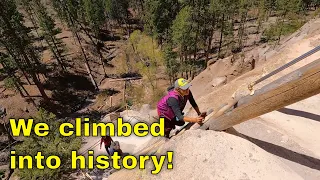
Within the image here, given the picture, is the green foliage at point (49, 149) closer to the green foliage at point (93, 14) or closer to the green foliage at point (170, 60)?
the green foliage at point (170, 60)

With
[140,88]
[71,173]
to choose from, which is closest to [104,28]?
[140,88]

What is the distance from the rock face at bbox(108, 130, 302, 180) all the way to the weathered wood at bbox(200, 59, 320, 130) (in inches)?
21.5

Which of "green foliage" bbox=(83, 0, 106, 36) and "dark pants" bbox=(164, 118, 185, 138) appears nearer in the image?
"dark pants" bbox=(164, 118, 185, 138)

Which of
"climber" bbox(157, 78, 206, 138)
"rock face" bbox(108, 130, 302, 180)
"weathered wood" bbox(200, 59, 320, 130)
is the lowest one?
"rock face" bbox(108, 130, 302, 180)

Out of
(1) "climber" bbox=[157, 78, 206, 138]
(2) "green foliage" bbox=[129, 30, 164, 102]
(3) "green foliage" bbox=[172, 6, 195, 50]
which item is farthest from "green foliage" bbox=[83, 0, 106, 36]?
(1) "climber" bbox=[157, 78, 206, 138]

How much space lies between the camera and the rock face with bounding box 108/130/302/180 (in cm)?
565

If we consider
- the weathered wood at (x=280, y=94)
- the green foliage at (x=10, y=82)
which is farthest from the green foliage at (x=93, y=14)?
the weathered wood at (x=280, y=94)

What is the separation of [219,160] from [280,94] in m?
2.07

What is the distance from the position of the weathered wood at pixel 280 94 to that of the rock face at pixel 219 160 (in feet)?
1.79

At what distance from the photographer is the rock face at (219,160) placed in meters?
5.65

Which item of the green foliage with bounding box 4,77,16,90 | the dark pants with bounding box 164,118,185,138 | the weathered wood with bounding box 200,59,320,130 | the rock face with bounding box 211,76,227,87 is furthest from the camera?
the green foliage with bounding box 4,77,16,90

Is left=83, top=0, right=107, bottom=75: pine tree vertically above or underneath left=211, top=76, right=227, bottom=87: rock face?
above

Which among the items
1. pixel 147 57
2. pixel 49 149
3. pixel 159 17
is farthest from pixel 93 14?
pixel 49 149

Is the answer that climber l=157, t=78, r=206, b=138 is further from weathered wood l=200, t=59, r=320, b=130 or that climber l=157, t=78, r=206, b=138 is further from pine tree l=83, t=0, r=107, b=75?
pine tree l=83, t=0, r=107, b=75
